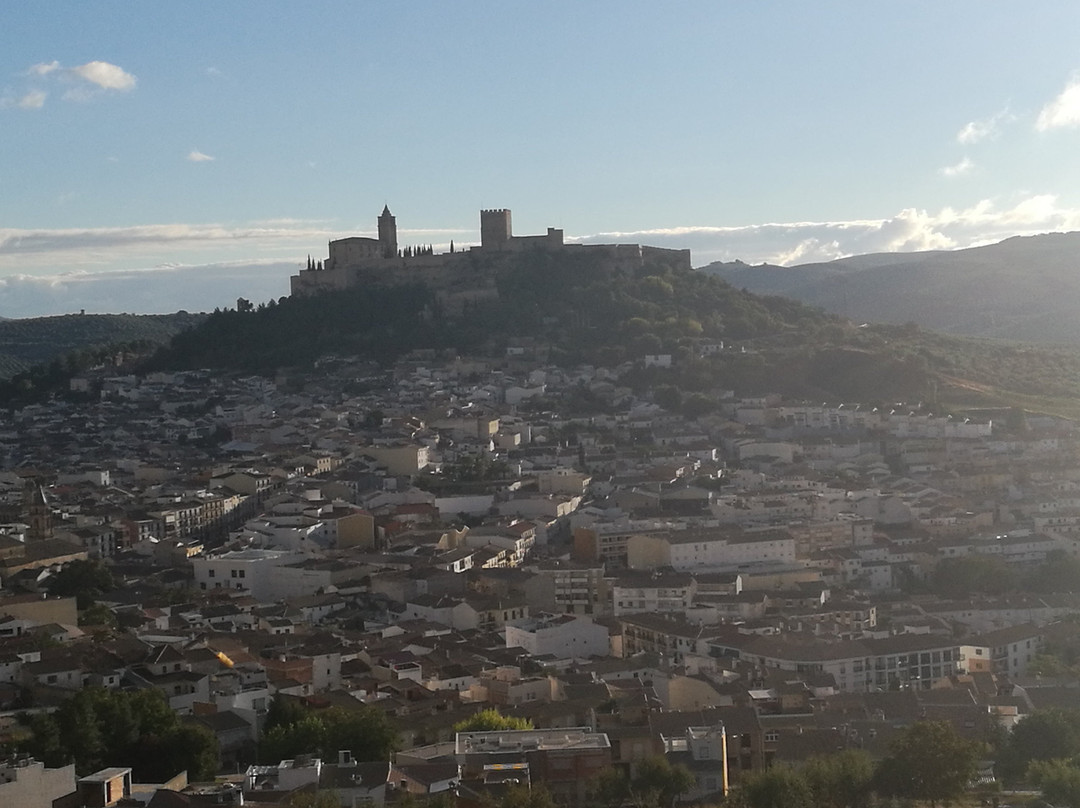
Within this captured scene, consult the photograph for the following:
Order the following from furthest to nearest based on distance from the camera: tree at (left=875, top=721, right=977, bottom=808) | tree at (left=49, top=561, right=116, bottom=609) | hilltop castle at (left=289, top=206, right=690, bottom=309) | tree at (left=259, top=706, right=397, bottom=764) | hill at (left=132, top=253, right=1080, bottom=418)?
hilltop castle at (left=289, top=206, right=690, bottom=309)
hill at (left=132, top=253, right=1080, bottom=418)
tree at (left=49, top=561, right=116, bottom=609)
tree at (left=259, top=706, right=397, bottom=764)
tree at (left=875, top=721, right=977, bottom=808)

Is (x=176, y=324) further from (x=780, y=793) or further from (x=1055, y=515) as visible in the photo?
(x=780, y=793)

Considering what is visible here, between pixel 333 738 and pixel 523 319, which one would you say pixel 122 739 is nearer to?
pixel 333 738

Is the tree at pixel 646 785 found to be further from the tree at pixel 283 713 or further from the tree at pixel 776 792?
the tree at pixel 283 713

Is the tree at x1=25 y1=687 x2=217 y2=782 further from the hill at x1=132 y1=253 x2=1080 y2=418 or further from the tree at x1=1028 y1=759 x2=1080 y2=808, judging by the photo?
the hill at x1=132 y1=253 x2=1080 y2=418

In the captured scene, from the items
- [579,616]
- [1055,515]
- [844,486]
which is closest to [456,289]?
[844,486]

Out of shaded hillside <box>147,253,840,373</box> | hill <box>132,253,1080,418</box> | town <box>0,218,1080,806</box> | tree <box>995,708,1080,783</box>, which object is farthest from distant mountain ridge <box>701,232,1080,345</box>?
tree <box>995,708,1080,783</box>
